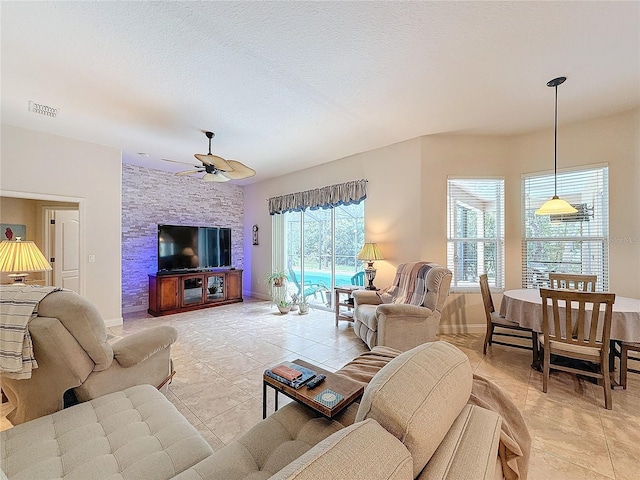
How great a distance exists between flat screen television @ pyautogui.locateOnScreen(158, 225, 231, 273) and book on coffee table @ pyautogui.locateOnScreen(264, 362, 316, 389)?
451cm

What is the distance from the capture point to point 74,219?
4.58m

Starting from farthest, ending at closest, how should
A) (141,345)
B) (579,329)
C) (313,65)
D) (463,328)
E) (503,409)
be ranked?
(463,328) → (313,65) → (579,329) → (141,345) → (503,409)

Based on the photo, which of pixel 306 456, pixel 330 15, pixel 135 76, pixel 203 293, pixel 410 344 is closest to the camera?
pixel 306 456

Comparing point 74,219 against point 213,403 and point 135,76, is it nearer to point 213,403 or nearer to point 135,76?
point 135,76

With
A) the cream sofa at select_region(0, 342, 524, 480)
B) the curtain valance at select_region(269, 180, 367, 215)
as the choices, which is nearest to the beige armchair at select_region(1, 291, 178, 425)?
the cream sofa at select_region(0, 342, 524, 480)

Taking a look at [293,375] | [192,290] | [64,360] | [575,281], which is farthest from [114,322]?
[575,281]

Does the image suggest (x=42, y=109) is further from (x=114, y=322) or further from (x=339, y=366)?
(x=339, y=366)

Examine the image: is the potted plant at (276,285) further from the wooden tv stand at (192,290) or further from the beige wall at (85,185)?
the beige wall at (85,185)

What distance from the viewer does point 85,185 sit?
13.7 feet

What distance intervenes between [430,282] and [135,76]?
3557 mm

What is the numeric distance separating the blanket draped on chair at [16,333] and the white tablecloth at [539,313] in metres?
3.71

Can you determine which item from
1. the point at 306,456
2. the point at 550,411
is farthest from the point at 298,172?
the point at 306,456

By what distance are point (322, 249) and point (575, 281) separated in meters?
3.73

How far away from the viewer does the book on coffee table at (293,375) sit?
1502 millimetres
